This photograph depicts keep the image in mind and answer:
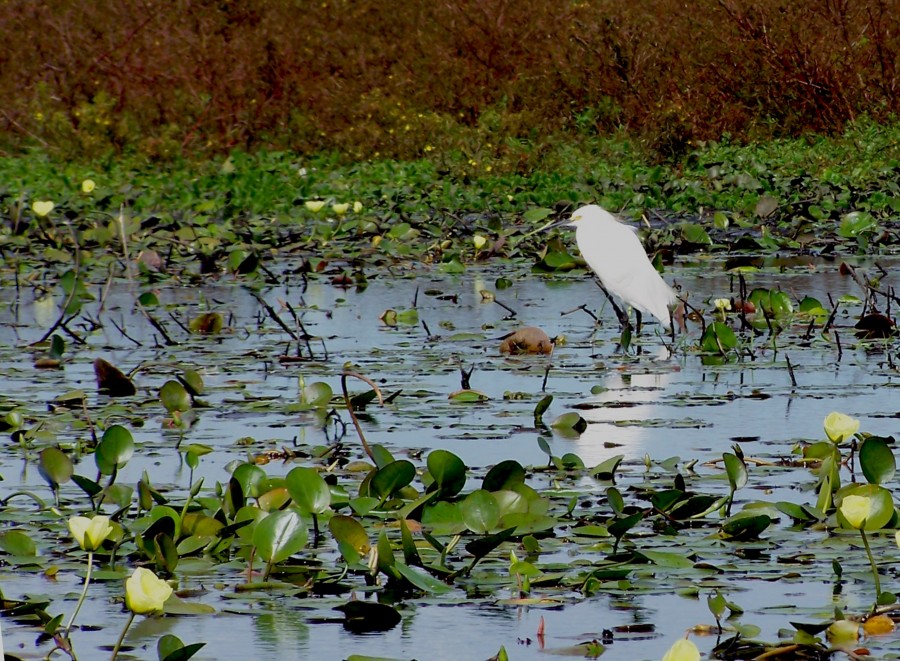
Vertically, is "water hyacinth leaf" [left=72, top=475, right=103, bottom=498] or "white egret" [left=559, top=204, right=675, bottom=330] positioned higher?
"white egret" [left=559, top=204, right=675, bottom=330]

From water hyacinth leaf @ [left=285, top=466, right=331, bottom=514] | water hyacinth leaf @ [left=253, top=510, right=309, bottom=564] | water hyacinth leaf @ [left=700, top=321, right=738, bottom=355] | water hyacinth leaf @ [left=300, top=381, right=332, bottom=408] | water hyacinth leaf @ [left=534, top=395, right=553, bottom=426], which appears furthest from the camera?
water hyacinth leaf @ [left=700, top=321, right=738, bottom=355]

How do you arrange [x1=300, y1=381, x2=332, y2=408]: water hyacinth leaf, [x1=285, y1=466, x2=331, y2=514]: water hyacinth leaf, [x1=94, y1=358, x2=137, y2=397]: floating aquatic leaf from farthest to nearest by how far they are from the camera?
[x1=94, y1=358, x2=137, y2=397]: floating aquatic leaf, [x1=300, y1=381, x2=332, y2=408]: water hyacinth leaf, [x1=285, y1=466, x2=331, y2=514]: water hyacinth leaf

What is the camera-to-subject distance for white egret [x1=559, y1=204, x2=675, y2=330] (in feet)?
22.7

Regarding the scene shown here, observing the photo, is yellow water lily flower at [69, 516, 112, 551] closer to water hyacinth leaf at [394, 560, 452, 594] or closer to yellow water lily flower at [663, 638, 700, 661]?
water hyacinth leaf at [394, 560, 452, 594]

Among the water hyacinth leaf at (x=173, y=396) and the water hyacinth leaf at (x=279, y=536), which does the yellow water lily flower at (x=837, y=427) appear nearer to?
the water hyacinth leaf at (x=279, y=536)

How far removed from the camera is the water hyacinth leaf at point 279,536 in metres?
3.10

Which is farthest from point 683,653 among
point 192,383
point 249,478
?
point 192,383

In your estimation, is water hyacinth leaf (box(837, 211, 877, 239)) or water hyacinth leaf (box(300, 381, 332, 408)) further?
water hyacinth leaf (box(837, 211, 877, 239))

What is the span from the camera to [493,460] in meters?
4.41

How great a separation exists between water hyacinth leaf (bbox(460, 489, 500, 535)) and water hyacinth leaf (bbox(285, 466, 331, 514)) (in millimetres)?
300

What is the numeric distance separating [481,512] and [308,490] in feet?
1.19

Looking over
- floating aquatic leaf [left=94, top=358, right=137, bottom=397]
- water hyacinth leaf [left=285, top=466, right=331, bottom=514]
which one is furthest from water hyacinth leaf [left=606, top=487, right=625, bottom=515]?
floating aquatic leaf [left=94, top=358, right=137, bottom=397]

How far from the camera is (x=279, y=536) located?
123 inches

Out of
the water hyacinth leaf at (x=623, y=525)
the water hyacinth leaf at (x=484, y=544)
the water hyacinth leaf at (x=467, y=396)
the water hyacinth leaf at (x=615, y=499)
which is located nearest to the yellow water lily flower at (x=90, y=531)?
the water hyacinth leaf at (x=484, y=544)
